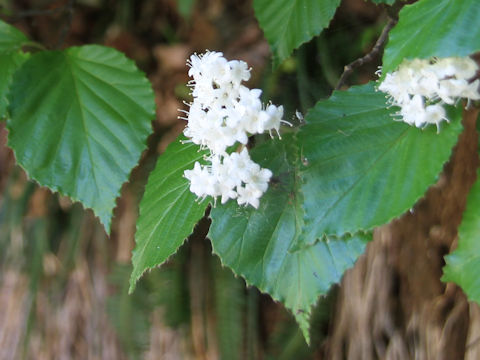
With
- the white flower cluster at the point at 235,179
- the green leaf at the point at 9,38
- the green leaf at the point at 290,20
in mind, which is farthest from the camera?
the green leaf at the point at 9,38

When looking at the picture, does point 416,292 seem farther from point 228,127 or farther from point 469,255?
point 228,127

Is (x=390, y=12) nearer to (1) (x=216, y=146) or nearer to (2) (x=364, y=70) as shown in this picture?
(1) (x=216, y=146)

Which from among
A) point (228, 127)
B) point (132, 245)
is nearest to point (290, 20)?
point (228, 127)

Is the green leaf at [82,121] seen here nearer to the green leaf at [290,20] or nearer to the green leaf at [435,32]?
the green leaf at [290,20]

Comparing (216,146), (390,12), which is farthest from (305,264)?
(390,12)

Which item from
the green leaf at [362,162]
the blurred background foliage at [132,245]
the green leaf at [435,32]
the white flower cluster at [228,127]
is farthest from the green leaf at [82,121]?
the blurred background foliage at [132,245]

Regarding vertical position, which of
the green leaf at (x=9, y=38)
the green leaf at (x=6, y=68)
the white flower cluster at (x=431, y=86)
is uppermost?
the green leaf at (x=9, y=38)
